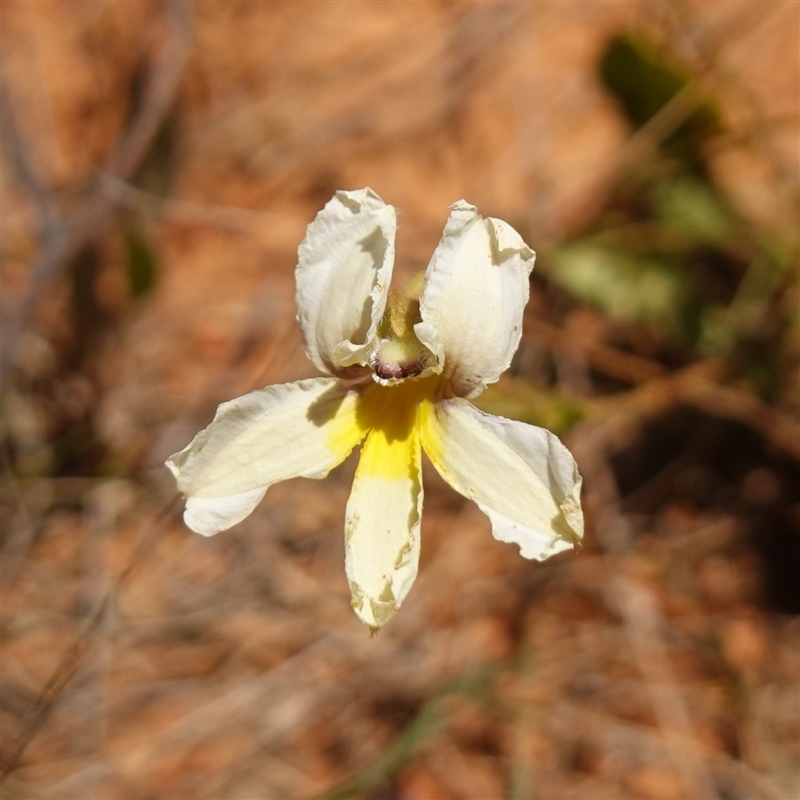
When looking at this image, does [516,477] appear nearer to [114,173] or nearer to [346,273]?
[346,273]

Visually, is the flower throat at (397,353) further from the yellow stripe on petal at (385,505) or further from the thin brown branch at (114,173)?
the thin brown branch at (114,173)

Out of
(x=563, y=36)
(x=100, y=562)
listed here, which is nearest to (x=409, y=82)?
(x=563, y=36)

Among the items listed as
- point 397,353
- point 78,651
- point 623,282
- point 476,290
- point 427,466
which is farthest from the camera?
point 623,282

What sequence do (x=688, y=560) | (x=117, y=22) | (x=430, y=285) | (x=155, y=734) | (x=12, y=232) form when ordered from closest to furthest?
(x=430, y=285)
(x=155, y=734)
(x=688, y=560)
(x=12, y=232)
(x=117, y=22)

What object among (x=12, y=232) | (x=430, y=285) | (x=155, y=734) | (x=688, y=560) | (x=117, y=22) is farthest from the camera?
(x=117, y=22)

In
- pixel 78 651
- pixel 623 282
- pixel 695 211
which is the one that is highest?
pixel 695 211

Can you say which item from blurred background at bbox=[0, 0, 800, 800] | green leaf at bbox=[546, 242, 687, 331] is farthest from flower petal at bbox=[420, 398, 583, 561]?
green leaf at bbox=[546, 242, 687, 331]

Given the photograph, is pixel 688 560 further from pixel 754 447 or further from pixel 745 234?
pixel 745 234

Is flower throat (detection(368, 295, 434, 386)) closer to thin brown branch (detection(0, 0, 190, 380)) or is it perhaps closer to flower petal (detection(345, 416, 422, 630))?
flower petal (detection(345, 416, 422, 630))

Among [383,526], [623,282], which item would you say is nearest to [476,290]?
[383,526]
